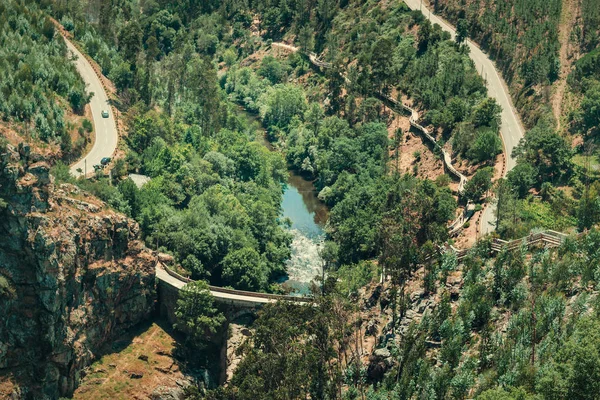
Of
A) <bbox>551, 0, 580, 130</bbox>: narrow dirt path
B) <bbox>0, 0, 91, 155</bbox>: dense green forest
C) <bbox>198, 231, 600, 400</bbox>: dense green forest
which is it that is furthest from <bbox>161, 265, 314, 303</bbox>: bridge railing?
<bbox>551, 0, 580, 130</bbox>: narrow dirt path

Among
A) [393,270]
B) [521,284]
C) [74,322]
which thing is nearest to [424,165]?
[393,270]

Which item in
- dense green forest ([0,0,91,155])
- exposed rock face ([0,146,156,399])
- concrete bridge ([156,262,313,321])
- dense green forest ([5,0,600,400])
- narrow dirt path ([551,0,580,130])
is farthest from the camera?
narrow dirt path ([551,0,580,130])

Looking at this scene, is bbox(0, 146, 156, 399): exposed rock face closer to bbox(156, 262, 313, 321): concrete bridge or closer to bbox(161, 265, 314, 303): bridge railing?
bbox(156, 262, 313, 321): concrete bridge

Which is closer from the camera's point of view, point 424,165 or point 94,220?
point 94,220

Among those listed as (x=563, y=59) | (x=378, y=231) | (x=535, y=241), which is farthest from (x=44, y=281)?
(x=563, y=59)

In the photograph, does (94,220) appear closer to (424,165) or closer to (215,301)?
(215,301)

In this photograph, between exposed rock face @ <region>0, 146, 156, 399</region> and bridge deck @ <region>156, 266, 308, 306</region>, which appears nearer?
exposed rock face @ <region>0, 146, 156, 399</region>

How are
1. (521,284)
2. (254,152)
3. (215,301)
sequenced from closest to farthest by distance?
(521,284)
(215,301)
(254,152)

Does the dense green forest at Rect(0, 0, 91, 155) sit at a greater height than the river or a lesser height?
greater
